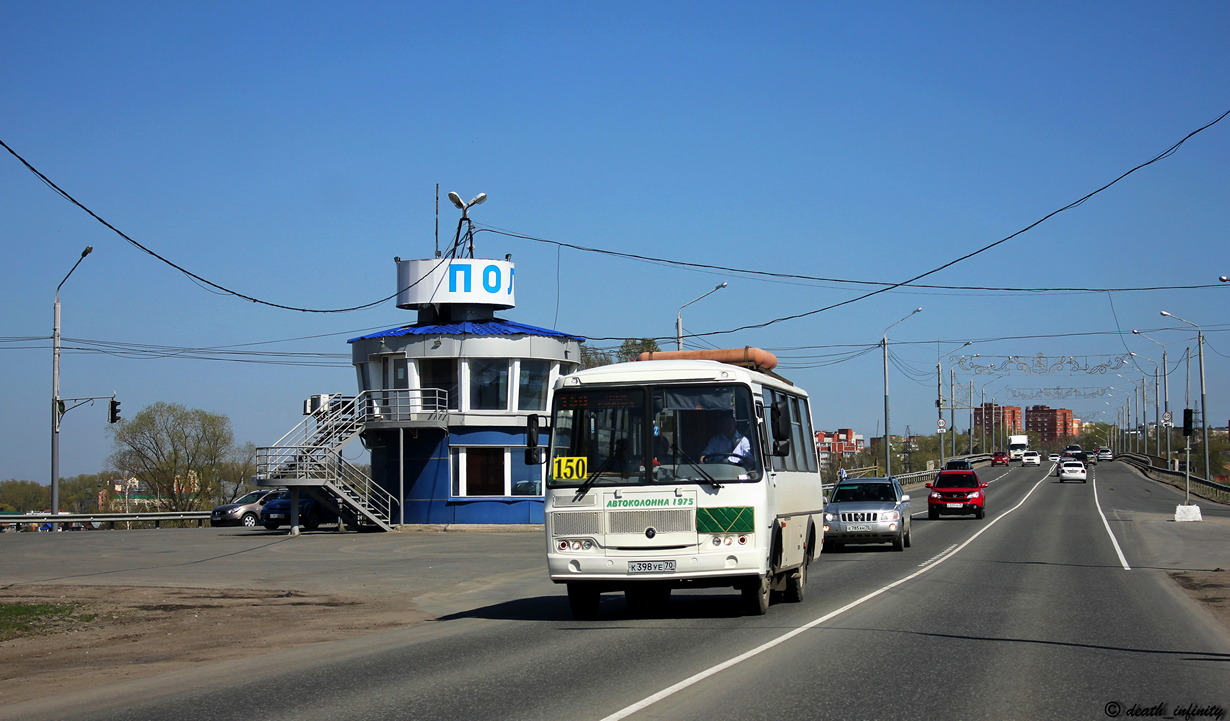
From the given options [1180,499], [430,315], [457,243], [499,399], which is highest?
[457,243]

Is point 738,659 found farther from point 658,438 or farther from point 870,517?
point 870,517

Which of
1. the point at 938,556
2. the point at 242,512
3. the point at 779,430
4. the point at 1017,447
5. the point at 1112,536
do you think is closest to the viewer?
the point at 779,430

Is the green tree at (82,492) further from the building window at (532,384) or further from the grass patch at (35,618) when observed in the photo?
the grass patch at (35,618)

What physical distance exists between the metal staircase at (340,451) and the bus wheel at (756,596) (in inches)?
1068

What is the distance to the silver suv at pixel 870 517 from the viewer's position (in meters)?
27.0

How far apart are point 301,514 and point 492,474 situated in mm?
8056

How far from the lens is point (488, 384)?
42188 mm

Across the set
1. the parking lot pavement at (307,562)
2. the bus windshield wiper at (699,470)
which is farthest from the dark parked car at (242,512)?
the bus windshield wiper at (699,470)

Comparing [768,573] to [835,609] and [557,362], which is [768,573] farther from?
[557,362]

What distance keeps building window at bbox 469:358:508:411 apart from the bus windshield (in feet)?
90.9

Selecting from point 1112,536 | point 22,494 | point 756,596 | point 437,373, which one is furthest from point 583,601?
point 22,494

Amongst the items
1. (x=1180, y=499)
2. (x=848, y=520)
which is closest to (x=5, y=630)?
(x=848, y=520)

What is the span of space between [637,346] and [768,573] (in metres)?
81.1

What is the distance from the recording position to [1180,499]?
57.0 metres
